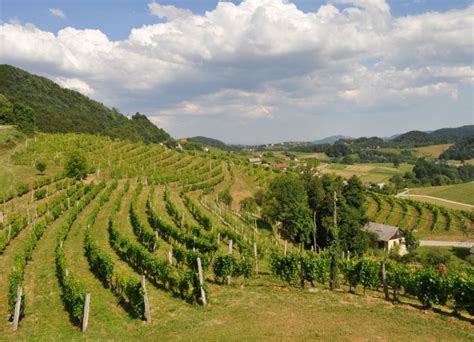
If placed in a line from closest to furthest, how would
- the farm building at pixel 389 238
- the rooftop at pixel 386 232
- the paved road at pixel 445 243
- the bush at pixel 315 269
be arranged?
the bush at pixel 315 269 < the farm building at pixel 389 238 < the rooftop at pixel 386 232 < the paved road at pixel 445 243

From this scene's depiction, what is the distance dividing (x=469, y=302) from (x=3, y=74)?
159458 millimetres

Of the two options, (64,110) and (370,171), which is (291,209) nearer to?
(64,110)

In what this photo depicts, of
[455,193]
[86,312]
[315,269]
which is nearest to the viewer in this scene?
[86,312]

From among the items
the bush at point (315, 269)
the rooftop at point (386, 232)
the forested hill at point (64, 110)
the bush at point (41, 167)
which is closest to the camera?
the bush at point (315, 269)

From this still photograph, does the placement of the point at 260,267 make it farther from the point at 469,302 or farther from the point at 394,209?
the point at 394,209

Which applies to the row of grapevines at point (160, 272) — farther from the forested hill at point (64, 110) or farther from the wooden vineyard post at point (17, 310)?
the forested hill at point (64, 110)

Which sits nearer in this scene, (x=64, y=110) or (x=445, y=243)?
(x=445, y=243)

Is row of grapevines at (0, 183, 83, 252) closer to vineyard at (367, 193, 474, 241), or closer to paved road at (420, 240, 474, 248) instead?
vineyard at (367, 193, 474, 241)

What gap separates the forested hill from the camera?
113 meters

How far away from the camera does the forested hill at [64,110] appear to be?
11281 cm

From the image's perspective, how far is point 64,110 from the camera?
139500 millimetres

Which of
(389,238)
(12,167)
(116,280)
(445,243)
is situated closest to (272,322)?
(116,280)

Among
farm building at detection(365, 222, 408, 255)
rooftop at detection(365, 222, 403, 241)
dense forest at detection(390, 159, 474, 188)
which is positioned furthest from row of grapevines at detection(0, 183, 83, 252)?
dense forest at detection(390, 159, 474, 188)

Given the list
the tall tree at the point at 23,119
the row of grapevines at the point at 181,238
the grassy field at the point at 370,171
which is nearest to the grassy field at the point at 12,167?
the tall tree at the point at 23,119
